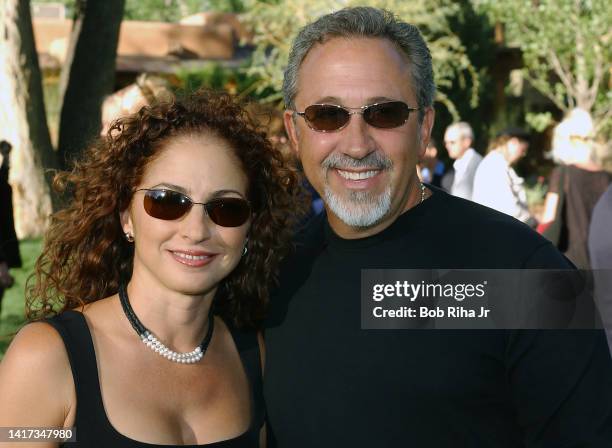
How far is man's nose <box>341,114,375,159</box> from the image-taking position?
2.79 metres

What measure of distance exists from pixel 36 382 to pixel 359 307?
956 mm

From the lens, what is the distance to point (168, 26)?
99.1 ft

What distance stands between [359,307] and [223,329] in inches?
21.9

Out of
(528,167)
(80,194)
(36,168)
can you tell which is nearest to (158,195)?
(80,194)

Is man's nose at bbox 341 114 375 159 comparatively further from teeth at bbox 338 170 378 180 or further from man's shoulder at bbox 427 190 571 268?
man's shoulder at bbox 427 190 571 268

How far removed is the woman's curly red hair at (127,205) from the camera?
2.81 meters

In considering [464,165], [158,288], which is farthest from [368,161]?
[464,165]

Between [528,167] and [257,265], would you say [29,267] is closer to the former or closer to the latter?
[257,265]

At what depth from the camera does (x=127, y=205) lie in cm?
284

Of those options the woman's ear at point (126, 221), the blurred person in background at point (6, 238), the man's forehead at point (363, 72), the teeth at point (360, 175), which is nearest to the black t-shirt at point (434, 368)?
the teeth at point (360, 175)

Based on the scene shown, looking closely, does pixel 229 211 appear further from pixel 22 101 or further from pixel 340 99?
pixel 22 101

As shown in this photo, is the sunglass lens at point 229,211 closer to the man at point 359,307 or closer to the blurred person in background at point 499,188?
the man at point 359,307

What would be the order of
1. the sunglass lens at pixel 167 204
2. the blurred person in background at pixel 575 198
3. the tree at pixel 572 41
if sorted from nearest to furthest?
the sunglass lens at pixel 167 204 < the blurred person in background at pixel 575 198 < the tree at pixel 572 41

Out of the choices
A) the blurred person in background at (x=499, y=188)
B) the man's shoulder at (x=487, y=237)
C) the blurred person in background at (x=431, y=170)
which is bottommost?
the blurred person in background at (x=431, y=170)
